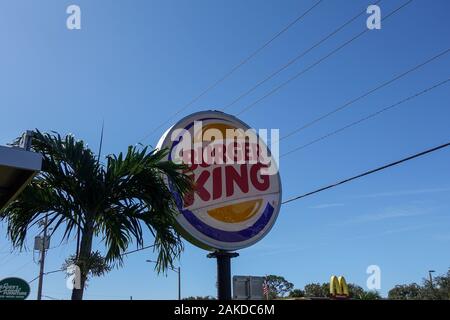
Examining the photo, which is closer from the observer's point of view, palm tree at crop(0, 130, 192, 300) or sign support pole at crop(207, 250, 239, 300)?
palm tree at crop(0, 130, 192, 300)

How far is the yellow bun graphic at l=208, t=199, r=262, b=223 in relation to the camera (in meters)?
13.5

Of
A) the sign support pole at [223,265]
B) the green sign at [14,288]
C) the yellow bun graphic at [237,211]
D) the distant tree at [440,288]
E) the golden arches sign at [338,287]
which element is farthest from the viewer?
the distant tree at [440,288]

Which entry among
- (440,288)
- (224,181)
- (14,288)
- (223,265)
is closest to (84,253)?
(223,265)

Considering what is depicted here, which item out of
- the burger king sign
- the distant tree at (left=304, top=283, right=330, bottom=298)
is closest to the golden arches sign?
the burger king sign

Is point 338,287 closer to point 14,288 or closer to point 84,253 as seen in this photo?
point 14,288

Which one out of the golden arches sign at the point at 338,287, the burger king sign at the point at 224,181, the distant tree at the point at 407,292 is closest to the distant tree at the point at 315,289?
the distant tree at the point at 407,292

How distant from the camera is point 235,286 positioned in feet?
37.2

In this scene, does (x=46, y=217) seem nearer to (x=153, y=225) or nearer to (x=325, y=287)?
(x=153, y=225)

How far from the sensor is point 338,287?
122ft

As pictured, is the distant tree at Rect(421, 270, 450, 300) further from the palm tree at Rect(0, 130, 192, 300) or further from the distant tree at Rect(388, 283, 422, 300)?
the palm tree at Rect(0, 130, 192, 300)

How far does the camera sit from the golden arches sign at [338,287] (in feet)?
120

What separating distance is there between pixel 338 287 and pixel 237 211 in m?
25.6

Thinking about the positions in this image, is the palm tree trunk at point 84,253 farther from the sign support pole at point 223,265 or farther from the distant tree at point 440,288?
the distant tree at point 440,288

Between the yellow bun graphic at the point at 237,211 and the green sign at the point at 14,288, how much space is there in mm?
5852
